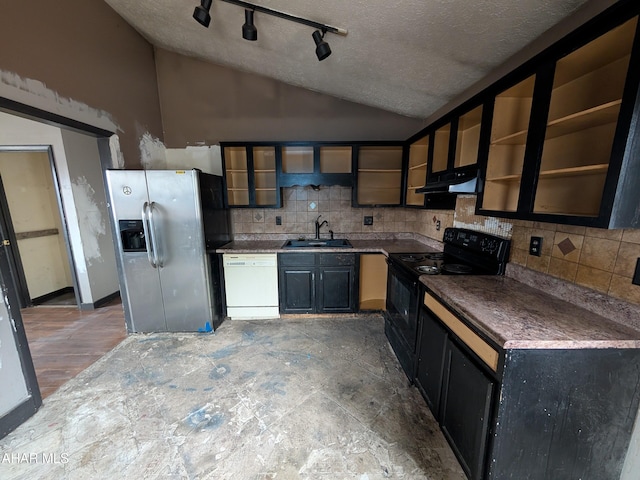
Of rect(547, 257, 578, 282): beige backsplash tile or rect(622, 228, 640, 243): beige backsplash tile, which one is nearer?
rect(622, 228, 640, 243): beige backsplash tile

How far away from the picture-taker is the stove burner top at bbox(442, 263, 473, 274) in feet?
6.22

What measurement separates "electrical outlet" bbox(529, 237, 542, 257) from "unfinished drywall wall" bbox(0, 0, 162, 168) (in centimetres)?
351

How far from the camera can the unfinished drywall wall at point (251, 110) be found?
10.4 ft

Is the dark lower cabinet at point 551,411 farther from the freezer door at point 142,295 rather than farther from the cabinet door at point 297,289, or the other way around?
the freezer door at point 142,295

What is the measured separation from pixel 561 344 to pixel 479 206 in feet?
3.14

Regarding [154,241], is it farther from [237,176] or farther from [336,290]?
[336,290]

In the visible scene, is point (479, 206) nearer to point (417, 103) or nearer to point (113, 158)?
point (417, 103)

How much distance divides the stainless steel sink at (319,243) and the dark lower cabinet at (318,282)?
8.6 inches

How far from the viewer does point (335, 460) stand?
1417 mm

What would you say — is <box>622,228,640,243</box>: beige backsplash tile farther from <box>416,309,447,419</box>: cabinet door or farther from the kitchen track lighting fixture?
the kitchen track lighting fixture

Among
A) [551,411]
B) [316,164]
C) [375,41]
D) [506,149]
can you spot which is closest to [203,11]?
[375,41]

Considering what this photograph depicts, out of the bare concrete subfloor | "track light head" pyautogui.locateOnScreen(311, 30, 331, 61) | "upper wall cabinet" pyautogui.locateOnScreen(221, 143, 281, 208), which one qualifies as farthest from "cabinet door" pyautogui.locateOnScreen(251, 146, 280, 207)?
the bare concrete subfloor

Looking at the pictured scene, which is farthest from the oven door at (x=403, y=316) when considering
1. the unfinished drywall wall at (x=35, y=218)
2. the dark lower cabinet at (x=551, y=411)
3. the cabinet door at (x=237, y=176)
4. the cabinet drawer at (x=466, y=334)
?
the unfinished drywall wall at (x=35, y=218)

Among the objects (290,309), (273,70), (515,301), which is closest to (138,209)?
(290,309)
